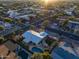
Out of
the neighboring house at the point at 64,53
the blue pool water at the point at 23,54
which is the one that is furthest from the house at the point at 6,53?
the neighboring house at the point at 64,53

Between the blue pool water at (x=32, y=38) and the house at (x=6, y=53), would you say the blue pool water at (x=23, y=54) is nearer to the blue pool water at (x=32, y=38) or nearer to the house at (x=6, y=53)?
the house at (x=6, y=53)

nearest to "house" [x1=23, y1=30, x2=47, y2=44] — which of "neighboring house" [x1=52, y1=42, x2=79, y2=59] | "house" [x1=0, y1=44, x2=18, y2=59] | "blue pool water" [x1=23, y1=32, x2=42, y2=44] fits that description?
"blue pool water" [x1=23, y1=32, x2=42, y2=44]

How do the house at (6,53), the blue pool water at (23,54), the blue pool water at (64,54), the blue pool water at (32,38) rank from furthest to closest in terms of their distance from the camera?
the blue pool water at (32,38) < the blue pool water at (64,54) < the blue pool water at (23,54) < the house at (6,53)

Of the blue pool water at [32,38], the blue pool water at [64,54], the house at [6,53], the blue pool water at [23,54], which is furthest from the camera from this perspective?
the blue pool water at [32,38]

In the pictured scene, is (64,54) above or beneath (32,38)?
beneath

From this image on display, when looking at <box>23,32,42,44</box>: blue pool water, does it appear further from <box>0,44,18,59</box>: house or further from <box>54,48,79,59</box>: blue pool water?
<box>0,44,18,59</box>: house

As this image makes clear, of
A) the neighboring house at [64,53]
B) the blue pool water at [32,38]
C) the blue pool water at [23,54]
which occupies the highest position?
the blue pool water at [32,38]

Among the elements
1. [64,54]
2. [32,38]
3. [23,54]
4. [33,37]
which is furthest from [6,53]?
[64,54]

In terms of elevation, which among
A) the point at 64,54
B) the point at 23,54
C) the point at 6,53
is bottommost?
the point at 64,54

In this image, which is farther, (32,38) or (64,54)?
(32,38)

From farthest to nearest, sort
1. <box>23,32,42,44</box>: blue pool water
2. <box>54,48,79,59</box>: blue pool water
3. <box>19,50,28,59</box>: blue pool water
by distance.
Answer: <box>23,32,42,44</box>: blue pool water → <box>54,48,79,59</box>: blue pool water → <box>19,50,28,59</box>: blue pool water

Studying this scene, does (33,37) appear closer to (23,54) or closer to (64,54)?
(23,54)

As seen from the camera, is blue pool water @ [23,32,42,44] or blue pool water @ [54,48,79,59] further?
blue pool water @ [23,32,42,44]
